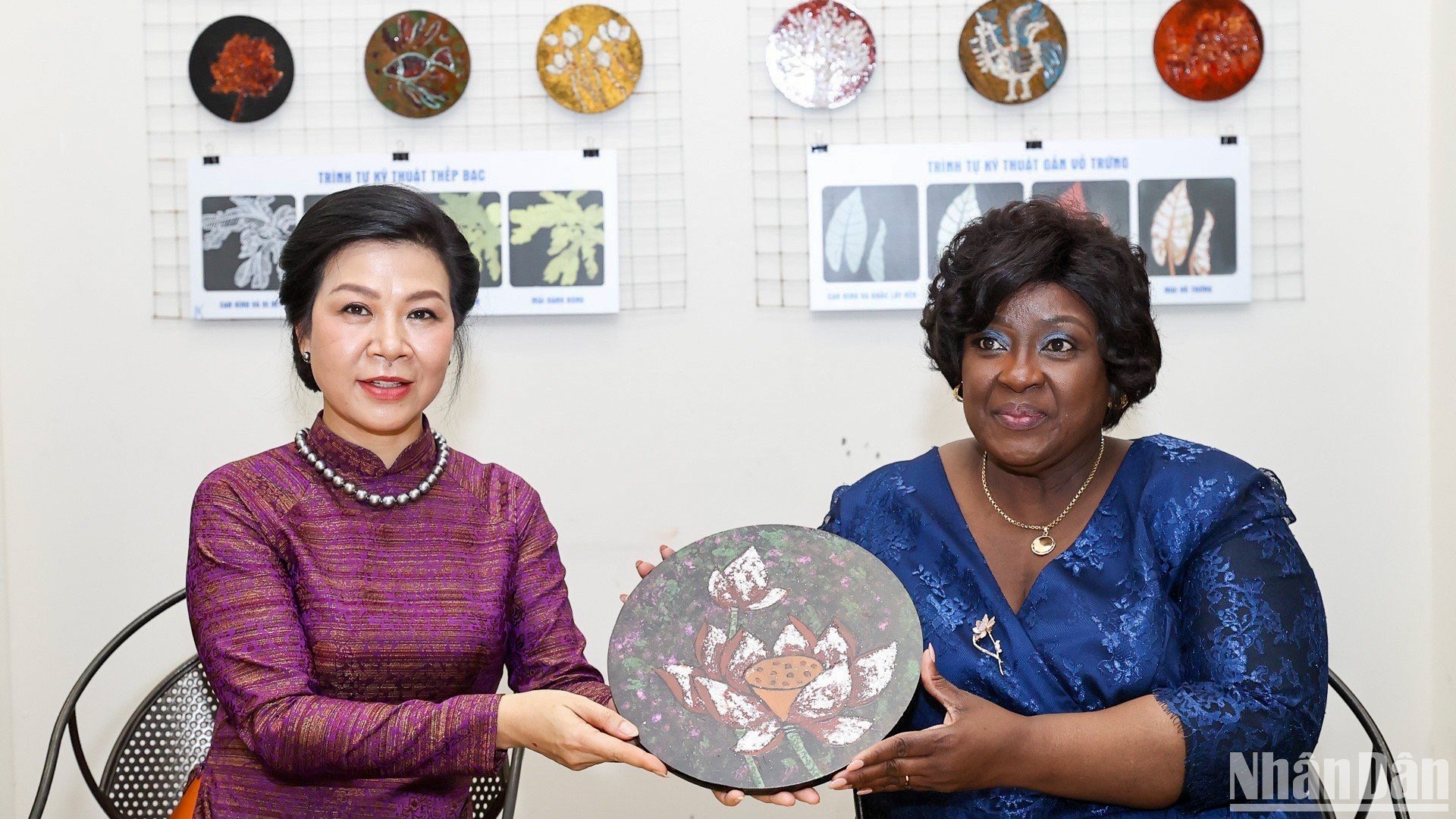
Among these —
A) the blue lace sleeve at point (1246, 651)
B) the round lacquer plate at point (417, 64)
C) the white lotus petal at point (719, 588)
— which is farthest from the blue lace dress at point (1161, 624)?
the round lacquer plate at point (417, 64)

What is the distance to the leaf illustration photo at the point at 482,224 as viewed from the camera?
2.63m

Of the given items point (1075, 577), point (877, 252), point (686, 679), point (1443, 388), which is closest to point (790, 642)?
point (686, 679)

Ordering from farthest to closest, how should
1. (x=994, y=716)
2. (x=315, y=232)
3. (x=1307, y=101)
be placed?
(x=1307, y=101) < (x=315, y=232) < (x=994, y=716)

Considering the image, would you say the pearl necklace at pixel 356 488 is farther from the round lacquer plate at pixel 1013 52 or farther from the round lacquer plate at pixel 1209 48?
the round lacquer plate at pixel 1209 48

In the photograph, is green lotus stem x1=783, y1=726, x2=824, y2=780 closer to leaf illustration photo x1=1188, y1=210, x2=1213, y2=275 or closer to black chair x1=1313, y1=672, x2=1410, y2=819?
black chair x1=1313, y1=672, x2=1410, y2=819

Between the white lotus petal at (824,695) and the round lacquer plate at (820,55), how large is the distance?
144 centimetres

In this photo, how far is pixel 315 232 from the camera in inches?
64.8

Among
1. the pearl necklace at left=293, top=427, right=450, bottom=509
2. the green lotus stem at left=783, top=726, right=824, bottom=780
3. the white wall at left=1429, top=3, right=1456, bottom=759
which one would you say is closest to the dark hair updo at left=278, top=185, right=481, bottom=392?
the pearl necklace at left=293, top=427, right=450, bottom=509

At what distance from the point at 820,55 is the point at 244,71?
1.23 meters

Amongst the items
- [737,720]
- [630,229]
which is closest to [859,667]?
[737,720]

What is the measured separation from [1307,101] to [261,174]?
2.22 m

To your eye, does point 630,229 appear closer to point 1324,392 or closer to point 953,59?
point 953,59

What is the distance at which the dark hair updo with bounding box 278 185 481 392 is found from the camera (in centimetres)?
163

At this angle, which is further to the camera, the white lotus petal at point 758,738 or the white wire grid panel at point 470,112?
the white wire grid panel at point 470,112
